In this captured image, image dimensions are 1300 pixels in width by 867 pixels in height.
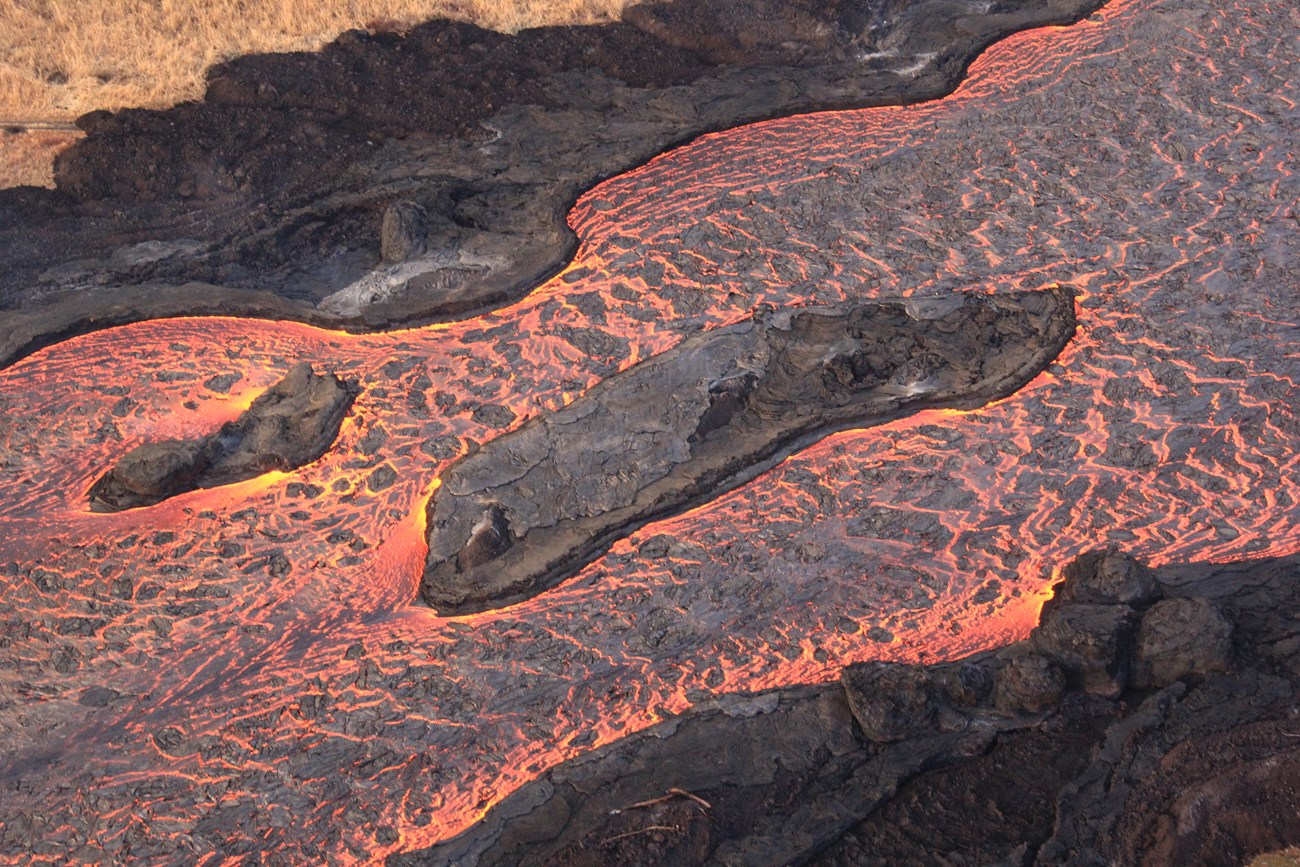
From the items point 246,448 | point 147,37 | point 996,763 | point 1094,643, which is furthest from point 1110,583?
point 147,37

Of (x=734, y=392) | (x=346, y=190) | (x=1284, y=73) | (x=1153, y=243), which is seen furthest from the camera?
(x=1284, y=73)

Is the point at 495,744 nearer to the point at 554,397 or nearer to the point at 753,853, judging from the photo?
the point at 753,853

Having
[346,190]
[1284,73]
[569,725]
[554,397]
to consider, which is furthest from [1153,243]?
[346,190]

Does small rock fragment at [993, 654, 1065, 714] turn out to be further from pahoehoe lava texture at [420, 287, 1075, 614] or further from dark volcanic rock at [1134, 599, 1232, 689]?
pahoehoe lava texture at [420, 287, 1075, 614]

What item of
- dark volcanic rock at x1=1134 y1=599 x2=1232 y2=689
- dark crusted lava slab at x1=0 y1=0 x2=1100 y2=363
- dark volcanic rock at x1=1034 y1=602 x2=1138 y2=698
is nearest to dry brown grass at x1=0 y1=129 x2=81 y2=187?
dark crusted lava slab at x1=0 y1=0 x2=1100 y2=363

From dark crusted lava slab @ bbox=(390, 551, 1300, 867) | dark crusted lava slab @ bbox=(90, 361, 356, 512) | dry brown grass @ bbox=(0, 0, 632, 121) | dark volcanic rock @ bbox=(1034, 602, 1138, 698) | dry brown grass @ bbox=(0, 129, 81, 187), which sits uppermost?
dry brown grass @ bbox=(0, 0, 632, 121)

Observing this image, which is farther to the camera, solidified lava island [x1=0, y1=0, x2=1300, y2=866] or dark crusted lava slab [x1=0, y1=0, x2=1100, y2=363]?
dark crusted lava slab [x1=0, y1=0, x2=1100, y2=363]

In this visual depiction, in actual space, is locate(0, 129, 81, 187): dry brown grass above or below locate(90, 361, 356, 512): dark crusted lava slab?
above

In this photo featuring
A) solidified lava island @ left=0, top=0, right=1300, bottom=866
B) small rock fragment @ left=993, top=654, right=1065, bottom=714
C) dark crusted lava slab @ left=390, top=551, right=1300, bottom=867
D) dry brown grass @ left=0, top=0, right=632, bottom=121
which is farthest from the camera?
dry brown grass @ left=0, top=0, right=632, bottom=121
